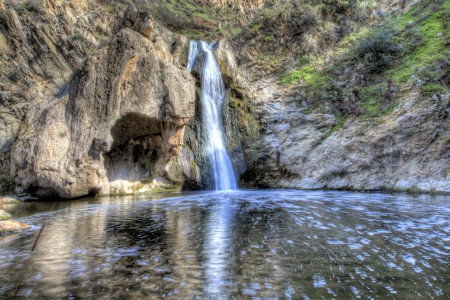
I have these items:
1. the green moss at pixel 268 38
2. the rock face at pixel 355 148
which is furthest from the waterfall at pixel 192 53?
the rock face at pixel 355 148

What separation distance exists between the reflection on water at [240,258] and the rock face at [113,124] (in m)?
6.78

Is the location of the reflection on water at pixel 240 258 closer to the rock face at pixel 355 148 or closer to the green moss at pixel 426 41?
the rock face at pixel 355 148

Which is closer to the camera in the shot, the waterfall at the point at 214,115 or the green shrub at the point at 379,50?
the green shrub at the point at 379,50

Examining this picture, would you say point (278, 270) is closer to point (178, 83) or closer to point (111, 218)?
point (111, 218)

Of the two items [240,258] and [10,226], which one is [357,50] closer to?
[240,258]

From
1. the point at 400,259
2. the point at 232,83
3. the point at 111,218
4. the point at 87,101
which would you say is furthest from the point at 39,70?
the point at 400,259

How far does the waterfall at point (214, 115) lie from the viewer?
17766mm

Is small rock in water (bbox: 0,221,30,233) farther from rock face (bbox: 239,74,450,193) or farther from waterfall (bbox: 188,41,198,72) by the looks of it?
waterfall (bbox: 188,41,198,72)

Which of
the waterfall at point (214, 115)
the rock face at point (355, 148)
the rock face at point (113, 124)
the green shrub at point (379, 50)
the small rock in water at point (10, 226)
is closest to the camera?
the small rock in water at point (10, 226)

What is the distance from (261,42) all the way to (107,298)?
24.3 metres

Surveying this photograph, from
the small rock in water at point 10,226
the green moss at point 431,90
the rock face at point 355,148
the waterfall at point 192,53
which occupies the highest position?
the waterfall at point 192,53

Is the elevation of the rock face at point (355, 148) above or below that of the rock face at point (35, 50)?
below

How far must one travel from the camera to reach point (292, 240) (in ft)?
17.1

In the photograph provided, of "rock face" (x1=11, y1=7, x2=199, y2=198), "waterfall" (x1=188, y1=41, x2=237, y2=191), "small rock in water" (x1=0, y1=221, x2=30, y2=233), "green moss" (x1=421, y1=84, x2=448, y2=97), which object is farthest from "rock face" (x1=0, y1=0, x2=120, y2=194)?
"green moss" (x1=421, y1=84, x2=448, y2=97)
